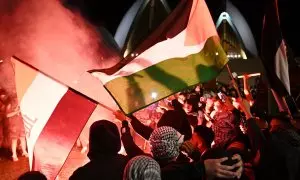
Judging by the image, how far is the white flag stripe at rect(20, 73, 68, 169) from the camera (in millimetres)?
4238

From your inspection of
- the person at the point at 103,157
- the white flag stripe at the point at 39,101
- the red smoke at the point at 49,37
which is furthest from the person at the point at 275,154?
the red smoke at the point at 49,37

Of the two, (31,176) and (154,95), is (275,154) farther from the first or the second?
(31,176)

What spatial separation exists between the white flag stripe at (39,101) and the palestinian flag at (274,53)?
222 cm

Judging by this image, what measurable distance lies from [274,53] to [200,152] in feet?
5.17

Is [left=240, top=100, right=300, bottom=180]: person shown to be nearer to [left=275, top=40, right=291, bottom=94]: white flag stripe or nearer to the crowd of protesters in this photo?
the crowd of protesters

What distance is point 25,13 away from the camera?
836cm

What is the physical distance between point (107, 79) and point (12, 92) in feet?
19.6

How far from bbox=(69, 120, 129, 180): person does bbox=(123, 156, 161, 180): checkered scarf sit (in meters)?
0.72

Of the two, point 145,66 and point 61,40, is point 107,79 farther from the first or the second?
point 61,40

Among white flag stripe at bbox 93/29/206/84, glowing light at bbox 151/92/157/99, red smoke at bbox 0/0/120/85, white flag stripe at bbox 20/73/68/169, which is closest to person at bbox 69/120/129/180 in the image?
glowing light at bbox 151/92/157/99

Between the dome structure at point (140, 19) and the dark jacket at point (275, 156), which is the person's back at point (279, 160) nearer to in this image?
the dark jacket at point (275, 156)

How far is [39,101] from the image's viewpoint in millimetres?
4309

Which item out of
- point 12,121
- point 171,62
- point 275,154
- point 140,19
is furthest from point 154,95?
point 140,19

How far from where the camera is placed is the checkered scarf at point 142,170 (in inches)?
92.4
